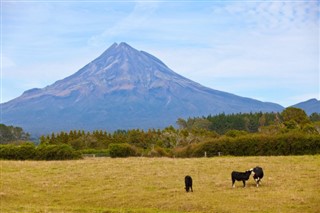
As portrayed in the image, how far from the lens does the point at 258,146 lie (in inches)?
1781

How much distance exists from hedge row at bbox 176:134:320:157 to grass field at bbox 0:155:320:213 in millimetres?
13585

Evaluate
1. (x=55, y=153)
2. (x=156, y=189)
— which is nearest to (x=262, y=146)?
(x=55, y=153)

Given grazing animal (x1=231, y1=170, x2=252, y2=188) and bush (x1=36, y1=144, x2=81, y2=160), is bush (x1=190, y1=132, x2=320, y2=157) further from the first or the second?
grazing animal (x1=231, y1=170, x2=252, y2=188)

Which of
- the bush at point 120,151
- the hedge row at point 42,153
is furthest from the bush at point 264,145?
the hedge row at point 42,153

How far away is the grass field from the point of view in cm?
1753

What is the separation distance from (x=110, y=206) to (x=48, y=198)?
4.05 meters

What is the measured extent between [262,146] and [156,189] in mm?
25881

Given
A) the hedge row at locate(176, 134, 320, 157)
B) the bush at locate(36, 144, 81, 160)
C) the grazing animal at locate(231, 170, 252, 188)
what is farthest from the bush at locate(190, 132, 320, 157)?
the grazing animal at locate(231, 170, 252, 188)

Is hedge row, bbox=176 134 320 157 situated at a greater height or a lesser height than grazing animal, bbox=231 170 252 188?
greater

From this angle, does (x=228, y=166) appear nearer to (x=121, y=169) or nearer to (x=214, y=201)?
(x=121, y=169)

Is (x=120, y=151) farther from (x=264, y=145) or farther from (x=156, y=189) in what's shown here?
(x=156, y=189)

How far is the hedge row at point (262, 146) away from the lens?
4281cm

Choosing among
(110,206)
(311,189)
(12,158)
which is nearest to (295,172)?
(311,189)

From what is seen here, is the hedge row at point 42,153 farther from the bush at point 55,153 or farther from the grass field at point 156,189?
the grass field at point 156,189
